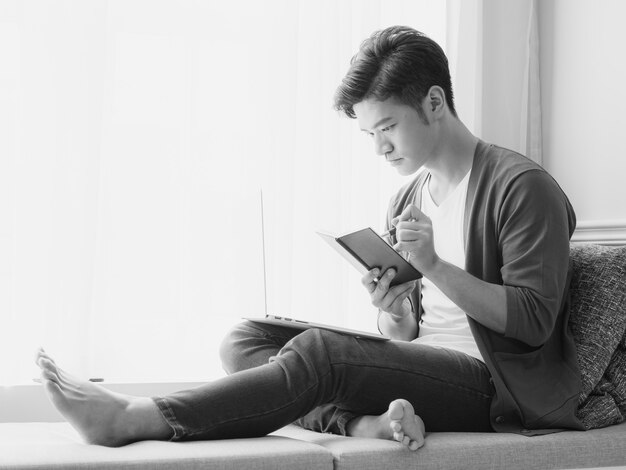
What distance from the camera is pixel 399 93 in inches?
65.1

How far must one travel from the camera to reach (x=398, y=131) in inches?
65.9

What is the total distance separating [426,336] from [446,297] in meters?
0.10

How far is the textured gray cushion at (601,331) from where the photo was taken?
156cm

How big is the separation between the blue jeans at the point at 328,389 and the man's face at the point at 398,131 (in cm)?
44

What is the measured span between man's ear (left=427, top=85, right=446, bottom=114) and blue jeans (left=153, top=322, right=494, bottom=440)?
533 millimetres

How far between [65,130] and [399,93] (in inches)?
37.8

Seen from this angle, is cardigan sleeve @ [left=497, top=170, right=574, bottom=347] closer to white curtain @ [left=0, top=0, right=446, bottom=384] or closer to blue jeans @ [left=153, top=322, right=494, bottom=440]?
blue jeans @ [left=153, top=322, right=494, bottom=440]

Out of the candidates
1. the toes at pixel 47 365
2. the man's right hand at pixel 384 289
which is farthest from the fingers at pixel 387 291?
the toes at pixel 47 365

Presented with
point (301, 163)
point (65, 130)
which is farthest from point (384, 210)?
point (65, 130)

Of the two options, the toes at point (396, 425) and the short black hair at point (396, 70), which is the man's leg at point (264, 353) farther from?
the short black hair at point (396, 70)

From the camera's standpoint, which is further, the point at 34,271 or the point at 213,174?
the point at 213,174

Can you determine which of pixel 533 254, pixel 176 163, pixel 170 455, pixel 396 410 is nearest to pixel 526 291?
pixel 533 254

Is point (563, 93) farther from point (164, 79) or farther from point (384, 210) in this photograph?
point (164, 79)

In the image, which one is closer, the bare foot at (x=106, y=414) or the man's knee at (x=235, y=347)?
the bare foot at (x=106, y=414)
